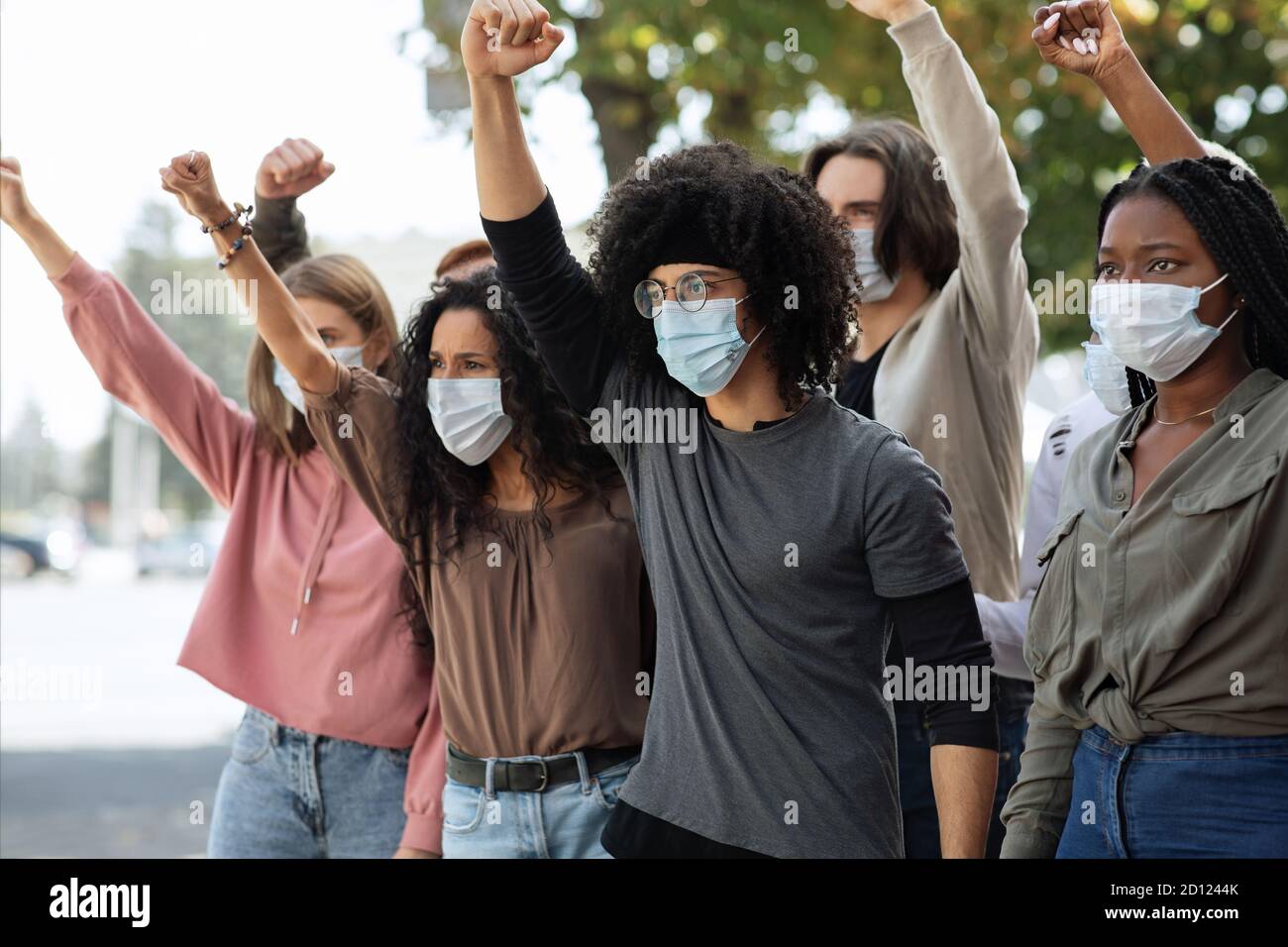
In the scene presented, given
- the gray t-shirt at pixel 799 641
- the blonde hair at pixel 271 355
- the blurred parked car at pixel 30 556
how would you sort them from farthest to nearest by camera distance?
1. the blurred parked car at pixel 30 556
2. the blonde hair at pixel 271 355
3. the gray t-shirt at pixel 799 641

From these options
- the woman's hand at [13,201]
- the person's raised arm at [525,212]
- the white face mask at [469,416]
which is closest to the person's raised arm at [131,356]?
A: the woman's hand at [13,201]

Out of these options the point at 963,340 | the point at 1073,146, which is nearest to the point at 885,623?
the point at 963,340

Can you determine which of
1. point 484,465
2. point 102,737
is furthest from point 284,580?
point 102,737

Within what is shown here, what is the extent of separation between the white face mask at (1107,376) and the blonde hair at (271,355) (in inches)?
68.7

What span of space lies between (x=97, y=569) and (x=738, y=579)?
119 ft

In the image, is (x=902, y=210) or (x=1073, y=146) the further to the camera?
(x=1073, y=146)

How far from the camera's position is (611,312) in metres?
2.77

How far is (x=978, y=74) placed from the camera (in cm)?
853

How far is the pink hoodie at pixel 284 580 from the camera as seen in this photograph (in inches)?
135

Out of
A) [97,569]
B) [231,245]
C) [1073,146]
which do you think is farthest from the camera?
[97,569]

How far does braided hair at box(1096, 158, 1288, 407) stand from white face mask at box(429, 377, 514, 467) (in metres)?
1.46

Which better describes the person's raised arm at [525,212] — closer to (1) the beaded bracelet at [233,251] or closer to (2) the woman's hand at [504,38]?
(2) the woman's hand at [504,38]

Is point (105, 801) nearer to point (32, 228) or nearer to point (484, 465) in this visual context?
point (32, 228)
